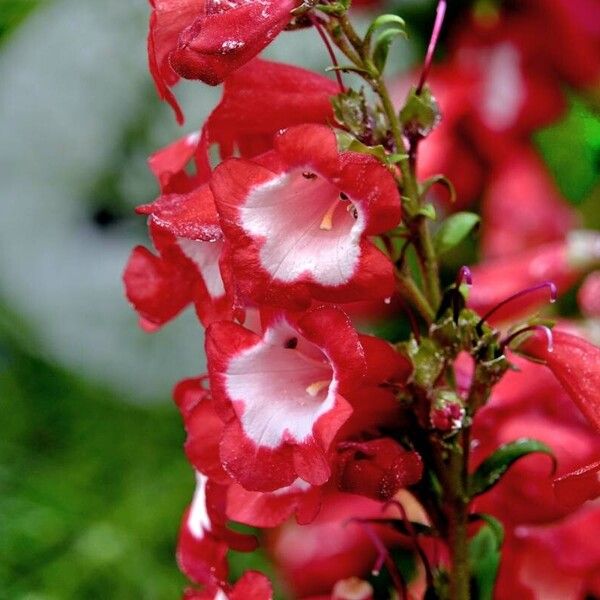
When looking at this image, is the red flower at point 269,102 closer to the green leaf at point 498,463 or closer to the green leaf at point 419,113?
the green leaf at point 419,113

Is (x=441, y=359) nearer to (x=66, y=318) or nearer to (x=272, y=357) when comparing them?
(x=272, y=357)

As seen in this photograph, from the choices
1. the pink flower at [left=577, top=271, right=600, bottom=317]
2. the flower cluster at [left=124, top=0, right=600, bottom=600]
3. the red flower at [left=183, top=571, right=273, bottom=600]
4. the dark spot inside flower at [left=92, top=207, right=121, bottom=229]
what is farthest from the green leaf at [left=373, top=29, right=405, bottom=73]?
the dark spot inside flower at [left=92, top=207, right=121, bottom=229]

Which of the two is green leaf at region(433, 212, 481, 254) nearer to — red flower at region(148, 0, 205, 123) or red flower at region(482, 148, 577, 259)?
red flower at region(148, 0, 205, 123)

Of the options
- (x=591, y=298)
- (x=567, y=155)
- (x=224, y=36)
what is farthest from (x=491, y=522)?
(x=567, y=155)

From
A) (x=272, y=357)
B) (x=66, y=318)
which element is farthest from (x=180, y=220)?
(x=66, y=318)

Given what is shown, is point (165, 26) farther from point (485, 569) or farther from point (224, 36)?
point (485, 569)

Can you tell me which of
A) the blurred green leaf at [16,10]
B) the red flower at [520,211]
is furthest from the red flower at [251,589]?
the blurred green leaf at [16,10]
